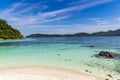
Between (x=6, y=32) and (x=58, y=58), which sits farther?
(x=6, y=32)

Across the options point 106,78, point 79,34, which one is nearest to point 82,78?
point 106,78

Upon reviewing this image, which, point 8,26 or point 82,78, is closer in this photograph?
point 82,78

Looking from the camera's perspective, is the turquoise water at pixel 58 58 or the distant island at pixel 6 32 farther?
the distant island at pixel 6 32

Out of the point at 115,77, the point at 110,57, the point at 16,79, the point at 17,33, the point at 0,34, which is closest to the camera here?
the point at 16,79

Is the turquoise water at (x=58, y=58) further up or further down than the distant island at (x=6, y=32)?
further down

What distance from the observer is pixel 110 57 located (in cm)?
1641

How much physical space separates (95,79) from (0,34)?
87.0 metres

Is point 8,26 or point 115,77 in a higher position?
point 8,26

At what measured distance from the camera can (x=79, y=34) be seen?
631 feet

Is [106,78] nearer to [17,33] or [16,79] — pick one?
[16,79]

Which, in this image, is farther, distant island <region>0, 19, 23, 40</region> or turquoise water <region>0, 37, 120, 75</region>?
distant island <region>0, 19, 23, 40</region>

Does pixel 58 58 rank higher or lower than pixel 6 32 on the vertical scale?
lower

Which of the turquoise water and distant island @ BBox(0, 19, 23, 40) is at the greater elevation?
distant island @ BBox(0, 19, 23, 40)

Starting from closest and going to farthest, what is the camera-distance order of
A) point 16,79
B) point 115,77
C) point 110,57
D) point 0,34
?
point 16,79 < point 115,77 < point 110,57 < point 0,34
